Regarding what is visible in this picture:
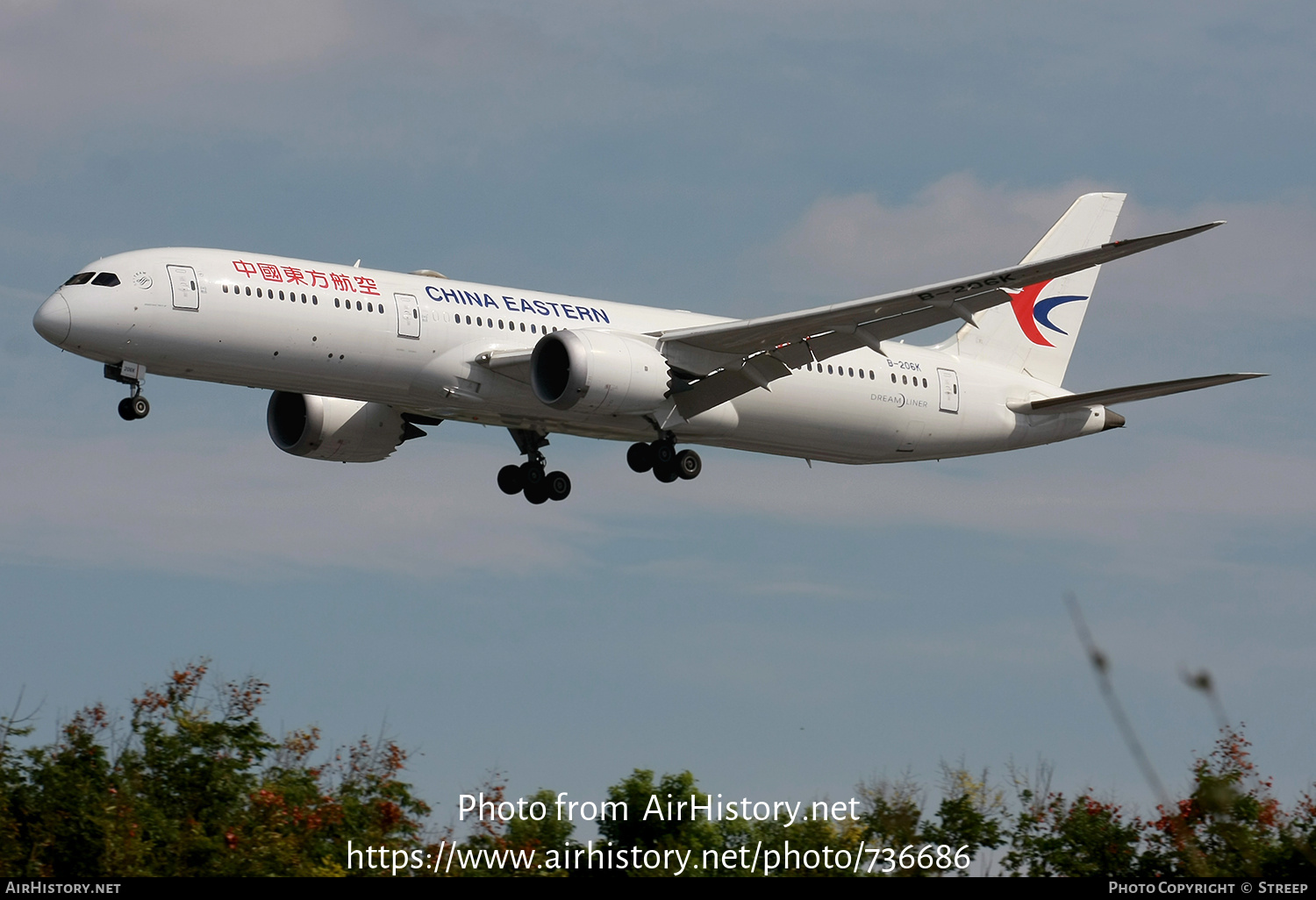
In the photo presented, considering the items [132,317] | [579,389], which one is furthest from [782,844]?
[132,317]

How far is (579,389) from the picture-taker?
102 ft

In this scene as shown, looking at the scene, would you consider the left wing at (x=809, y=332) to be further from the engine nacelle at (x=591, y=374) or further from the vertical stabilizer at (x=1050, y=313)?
Result: the vertical stabilizer at (x=1050, y=313)

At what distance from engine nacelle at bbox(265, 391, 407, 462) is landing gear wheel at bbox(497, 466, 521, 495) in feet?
8.71

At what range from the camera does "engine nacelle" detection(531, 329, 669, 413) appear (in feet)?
103

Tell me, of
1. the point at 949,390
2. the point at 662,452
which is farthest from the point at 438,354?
the point at 949,390

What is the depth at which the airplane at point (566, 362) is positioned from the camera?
29.1 metres

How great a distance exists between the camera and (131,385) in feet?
96.1

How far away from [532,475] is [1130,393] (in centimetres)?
1485

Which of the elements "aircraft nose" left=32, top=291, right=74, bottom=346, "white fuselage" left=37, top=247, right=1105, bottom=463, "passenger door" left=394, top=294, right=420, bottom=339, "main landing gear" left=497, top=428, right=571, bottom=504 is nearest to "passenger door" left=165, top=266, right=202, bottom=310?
"white fuselage" left=37, top=247, right=1105, bottom=463

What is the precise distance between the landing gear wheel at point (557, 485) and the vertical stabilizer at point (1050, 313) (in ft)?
39.0

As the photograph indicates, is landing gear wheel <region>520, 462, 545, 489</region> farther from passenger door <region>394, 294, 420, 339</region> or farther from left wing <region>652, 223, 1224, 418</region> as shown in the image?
passenger door <region>394, 294, 420, 339</region>

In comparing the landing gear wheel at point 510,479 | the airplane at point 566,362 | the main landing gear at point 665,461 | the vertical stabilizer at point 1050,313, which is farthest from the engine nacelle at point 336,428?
the vertical stabilizer at point 1050,313

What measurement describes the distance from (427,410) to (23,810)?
1170cm

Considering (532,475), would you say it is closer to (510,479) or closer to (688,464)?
(510,479)
